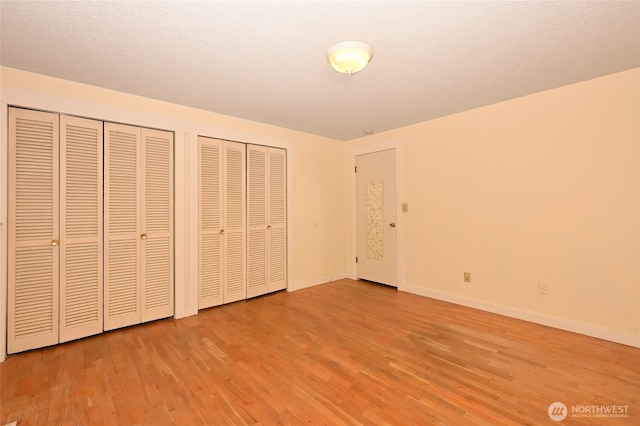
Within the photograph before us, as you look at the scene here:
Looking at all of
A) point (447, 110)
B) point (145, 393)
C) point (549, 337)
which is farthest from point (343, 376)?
point (447, 110)

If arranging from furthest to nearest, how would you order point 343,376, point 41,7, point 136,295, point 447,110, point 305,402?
point 447,110, point 136,295, point 343,376, point 305,402, point 41,7

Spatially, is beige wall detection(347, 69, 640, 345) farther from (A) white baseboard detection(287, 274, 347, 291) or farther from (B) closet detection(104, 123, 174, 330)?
(B) closet detection(104, 123, 174, 330)

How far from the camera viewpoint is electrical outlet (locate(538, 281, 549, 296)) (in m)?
3.11

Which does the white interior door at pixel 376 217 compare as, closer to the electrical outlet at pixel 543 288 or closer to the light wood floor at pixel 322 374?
the light wood floor at pixel 322 374

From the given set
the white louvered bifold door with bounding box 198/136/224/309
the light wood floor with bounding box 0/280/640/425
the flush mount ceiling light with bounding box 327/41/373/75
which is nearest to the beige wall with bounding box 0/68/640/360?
the white louvered bifold door with bounding box 198/136/224/309

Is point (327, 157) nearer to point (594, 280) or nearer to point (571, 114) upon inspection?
point (571, 114)

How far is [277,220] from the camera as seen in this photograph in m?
4.35

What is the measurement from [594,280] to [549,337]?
706mm

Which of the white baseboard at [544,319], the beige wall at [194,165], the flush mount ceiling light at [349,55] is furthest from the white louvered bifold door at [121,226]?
the white baseboard at [544,319]

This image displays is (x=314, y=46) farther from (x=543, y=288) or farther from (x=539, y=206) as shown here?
(x=543, y=288)

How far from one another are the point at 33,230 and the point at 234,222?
191cm

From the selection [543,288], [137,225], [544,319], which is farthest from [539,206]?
[137,225]

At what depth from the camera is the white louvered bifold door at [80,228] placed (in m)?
2.73

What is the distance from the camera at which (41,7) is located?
5.73 ft
